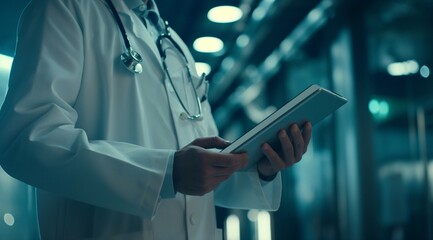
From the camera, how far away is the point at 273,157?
1048mm

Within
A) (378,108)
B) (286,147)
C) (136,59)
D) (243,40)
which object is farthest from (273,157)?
(243,40)

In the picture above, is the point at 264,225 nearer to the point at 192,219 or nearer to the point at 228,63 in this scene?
A: the point at 228,63

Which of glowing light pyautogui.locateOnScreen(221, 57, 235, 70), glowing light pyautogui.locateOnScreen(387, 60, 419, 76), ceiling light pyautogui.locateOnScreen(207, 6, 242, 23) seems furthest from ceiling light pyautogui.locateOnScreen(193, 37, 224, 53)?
glowing light pyautogui.locateOnScreen(387, 60, 419, 76)

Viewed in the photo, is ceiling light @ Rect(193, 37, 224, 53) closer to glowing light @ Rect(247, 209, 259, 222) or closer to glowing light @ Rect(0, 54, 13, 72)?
glowing light @ Rect(247, 209, 259, 222)

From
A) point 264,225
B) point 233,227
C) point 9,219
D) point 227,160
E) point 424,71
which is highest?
point 424,71

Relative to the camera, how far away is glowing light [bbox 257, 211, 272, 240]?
237 inches

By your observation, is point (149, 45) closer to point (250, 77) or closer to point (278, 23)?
point (278, 23)

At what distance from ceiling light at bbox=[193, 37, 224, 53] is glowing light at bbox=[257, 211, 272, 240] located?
220 cm

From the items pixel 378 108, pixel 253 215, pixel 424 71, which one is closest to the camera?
pixel 424 71

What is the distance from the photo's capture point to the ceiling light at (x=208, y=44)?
495 centimetres

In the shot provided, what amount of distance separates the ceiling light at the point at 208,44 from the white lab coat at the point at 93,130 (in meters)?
3.77

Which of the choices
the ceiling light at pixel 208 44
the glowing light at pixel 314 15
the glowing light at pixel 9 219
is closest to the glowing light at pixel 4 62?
the glowing light at pixel 9 219

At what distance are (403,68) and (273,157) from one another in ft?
8.21

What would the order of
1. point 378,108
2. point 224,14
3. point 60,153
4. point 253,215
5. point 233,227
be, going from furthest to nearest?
point 233,227
point 253,215
point 224,14
point 378,108
point 60,153
